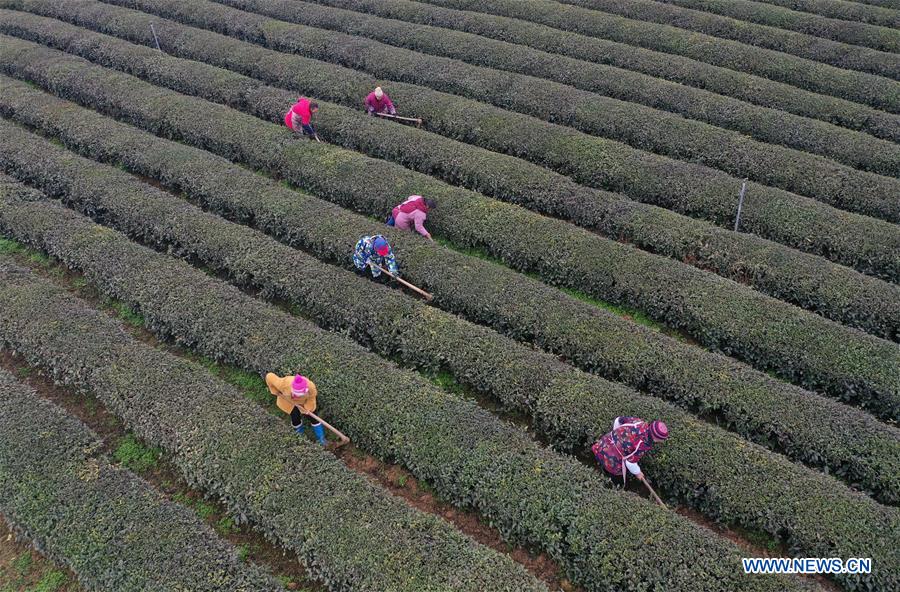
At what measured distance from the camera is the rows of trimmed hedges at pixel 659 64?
1609cm

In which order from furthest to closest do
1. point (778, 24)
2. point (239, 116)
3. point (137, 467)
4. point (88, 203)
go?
1. point (778, 24)
2. point (239, 116)
3. point (88, 203)
4. point (137, 467)

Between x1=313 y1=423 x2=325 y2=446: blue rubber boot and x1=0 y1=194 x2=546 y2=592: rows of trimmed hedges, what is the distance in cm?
37

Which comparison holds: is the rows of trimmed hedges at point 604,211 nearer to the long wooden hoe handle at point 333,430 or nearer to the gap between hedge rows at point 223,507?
the gap between hedge rows at point 223,507

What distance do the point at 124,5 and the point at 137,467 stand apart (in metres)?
20.6

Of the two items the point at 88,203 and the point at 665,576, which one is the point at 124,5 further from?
the point at 665,576

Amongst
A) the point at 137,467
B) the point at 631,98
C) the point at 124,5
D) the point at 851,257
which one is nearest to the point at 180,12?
the point at 124,5

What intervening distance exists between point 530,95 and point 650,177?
476cm

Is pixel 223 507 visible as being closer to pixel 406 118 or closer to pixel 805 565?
pixel 805 565

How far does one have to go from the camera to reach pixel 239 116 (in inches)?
638

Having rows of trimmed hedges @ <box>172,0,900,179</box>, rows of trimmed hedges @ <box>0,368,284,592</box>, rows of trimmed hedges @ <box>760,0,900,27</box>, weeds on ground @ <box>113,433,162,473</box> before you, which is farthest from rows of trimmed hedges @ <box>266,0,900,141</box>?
rows of trimmed hedges @ <box>0,368,284,592</box>

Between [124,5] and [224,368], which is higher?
[124,5]

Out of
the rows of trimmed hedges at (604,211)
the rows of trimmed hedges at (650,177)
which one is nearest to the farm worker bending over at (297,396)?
the rows of trimmed hedges at (604,211)

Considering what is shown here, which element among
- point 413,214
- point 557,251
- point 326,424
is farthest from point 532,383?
point 413,214

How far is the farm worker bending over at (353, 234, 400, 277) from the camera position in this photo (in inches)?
434
